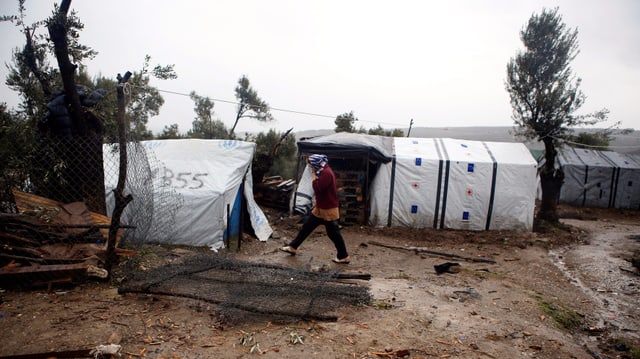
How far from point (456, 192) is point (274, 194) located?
17.3 ft

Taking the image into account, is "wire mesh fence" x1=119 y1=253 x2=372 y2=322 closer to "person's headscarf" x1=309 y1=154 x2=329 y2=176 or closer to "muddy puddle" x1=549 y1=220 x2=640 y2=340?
"person's headscarf" x1=309 y1=154 x2=329 y2=176

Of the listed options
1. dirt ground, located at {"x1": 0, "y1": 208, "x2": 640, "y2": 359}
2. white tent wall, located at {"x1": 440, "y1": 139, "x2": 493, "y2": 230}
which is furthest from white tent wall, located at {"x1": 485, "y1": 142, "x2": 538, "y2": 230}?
dirt ground, located at {"x1": 0, "y1": 208, "x2": 640, "y2": 359}

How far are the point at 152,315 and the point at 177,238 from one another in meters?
3.61

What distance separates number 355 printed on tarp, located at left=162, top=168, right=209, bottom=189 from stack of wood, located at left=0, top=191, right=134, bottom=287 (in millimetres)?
2584

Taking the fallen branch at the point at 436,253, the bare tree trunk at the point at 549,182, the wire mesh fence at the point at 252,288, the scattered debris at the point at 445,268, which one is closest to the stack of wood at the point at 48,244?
the wire mesh fence at the point at 252,288

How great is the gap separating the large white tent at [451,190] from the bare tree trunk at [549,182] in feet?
3.61

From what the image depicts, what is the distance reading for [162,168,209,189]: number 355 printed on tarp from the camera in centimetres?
718

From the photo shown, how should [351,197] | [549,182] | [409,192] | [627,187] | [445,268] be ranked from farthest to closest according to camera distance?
1. [627,187]
2. [549,182]
3. [351,197]
4. [409,192]
5. [445,268]

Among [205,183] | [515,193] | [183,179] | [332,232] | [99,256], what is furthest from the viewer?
[515,193]

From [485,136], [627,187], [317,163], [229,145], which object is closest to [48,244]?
[317,163]

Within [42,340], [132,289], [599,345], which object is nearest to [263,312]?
[132,289]

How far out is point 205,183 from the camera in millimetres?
7199

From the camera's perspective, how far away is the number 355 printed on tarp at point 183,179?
7.18 metres

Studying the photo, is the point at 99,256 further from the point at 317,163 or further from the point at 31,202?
the point at 317,163
